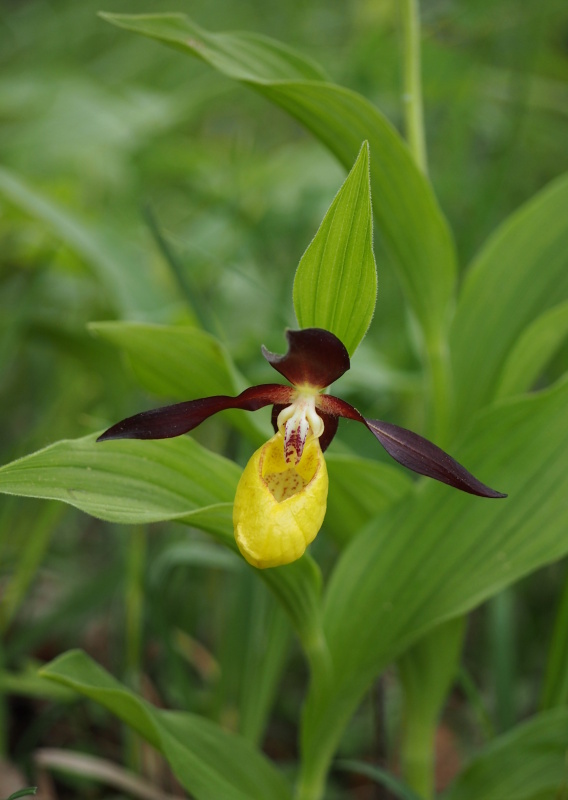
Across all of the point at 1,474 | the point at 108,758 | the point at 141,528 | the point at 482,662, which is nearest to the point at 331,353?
the point at 1,474

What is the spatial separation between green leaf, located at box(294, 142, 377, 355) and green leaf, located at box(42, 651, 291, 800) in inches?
16.7

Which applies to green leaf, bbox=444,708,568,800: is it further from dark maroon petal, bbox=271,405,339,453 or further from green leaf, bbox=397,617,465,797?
dark maroon petal, bbox=271,405,339,453

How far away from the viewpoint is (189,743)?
84 cm

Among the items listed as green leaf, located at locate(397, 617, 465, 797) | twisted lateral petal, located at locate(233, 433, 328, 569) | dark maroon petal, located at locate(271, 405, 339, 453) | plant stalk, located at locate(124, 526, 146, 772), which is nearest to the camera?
twisted lateral petal, located at locate(233, 433, 328, 569)

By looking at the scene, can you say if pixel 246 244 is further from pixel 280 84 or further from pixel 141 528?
pixel 280 84

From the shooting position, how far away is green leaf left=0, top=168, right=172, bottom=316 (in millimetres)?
1404

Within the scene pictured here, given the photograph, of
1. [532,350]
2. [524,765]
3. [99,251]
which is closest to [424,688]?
[524,765]

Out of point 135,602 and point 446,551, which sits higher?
point 135,602

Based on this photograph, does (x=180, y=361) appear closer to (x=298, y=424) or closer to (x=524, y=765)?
(x=298, y=424)

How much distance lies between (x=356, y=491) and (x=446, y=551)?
12 cm

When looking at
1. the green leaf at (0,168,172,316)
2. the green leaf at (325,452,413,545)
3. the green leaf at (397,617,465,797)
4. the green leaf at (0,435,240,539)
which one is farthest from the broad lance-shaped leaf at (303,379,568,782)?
the green leaf at (0,168,172,316)

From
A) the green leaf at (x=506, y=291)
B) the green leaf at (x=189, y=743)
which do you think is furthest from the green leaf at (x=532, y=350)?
the green leaf at (x=189, y=743)

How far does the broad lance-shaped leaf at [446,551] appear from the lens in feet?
2.60

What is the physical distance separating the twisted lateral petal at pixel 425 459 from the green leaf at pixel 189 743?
1.23 ft
